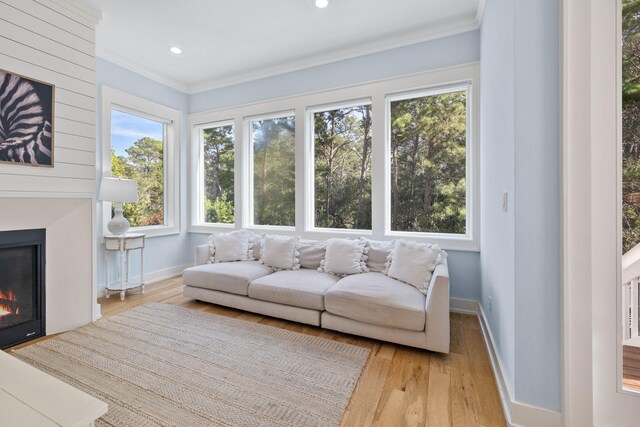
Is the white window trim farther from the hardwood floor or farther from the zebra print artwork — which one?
the zebra print artwork

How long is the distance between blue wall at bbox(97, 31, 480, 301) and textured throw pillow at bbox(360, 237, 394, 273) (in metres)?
0.72

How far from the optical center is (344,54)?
3.49 m

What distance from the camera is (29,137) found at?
237 centimetres

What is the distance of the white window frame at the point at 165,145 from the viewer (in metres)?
3.48

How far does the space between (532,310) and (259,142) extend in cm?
380

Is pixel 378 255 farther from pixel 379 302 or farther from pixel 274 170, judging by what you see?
pixel 274 170

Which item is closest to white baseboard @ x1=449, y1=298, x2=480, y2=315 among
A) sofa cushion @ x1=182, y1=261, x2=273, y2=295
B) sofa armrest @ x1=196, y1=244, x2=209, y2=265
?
sofa cushion @ x1=182, y1=261, x2=273, y2=295

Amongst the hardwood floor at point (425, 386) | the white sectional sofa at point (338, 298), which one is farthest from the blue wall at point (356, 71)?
the hardwood floor at point (425, 386)

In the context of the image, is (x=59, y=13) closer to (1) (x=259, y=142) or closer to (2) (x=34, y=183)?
(2) (x=34, y=183)

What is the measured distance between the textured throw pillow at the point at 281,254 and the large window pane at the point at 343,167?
25.0 inches

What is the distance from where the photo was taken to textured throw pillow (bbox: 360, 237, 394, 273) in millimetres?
2966

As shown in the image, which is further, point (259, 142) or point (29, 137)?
point (259, 142)

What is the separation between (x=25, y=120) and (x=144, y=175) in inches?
68.4

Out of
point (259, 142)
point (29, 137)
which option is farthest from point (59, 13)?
point (259, 142)
